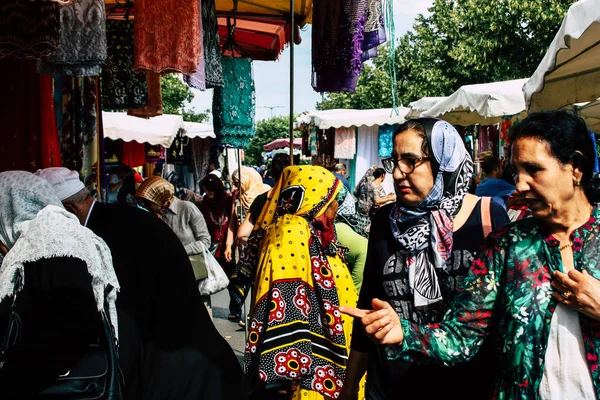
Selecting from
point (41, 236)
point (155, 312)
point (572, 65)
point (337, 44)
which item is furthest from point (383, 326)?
point (337, 44)

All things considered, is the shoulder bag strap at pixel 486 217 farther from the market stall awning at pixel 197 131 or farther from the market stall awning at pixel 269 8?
the market stall awning at pixel 197 131

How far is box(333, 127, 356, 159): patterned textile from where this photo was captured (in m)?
17.1

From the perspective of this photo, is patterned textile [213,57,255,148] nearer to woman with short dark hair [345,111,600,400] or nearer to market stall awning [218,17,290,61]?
market stall awning [218,17,290,61]

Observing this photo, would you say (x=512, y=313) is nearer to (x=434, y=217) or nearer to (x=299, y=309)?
(x=434, y=217)

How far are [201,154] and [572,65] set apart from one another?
13.6m

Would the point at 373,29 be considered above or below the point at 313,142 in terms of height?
above

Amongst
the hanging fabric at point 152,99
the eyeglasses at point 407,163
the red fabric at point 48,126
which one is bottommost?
the eyeglasses at point 407,163

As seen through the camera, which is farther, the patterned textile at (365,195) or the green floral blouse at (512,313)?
the patterned textile at (365,195)

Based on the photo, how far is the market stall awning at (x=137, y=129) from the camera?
34.3 ft

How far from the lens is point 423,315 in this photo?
8.30 ft

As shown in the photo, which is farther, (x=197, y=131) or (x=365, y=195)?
(x=197, y=131)

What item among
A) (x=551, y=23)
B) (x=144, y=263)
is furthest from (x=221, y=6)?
(x=551, y=23)

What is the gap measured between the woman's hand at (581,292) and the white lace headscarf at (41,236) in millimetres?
1432

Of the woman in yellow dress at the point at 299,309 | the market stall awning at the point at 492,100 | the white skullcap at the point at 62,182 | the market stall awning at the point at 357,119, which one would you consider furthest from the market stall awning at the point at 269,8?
the market stall awning at the point at 357,119
